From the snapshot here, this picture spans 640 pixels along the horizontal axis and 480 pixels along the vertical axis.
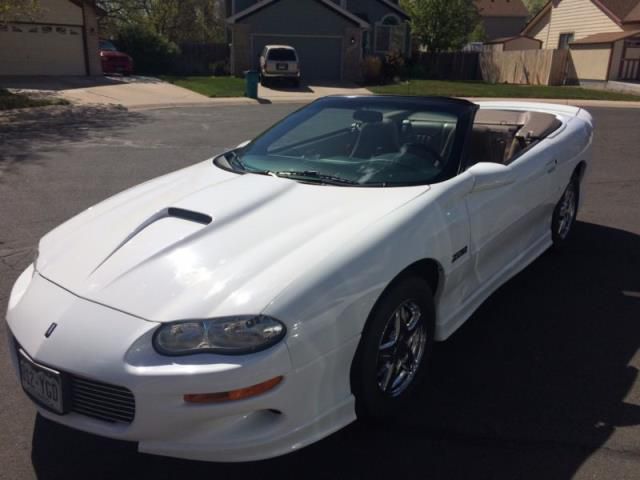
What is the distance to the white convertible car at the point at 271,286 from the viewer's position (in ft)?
7.38

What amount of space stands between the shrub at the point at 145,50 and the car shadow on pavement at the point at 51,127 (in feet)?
53.9

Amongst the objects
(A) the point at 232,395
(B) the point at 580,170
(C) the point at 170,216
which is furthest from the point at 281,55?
(A) the point at 232,395

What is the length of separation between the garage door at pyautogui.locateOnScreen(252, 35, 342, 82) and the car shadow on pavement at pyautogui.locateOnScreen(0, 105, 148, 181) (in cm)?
1509

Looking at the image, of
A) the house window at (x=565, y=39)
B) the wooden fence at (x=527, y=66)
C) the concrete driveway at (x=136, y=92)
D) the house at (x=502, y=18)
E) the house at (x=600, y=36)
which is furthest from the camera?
the house at (x=502, y=18)

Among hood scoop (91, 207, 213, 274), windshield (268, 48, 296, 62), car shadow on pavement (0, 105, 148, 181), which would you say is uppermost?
windshield (268, 48, 296, 62)

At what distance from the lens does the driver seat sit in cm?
375

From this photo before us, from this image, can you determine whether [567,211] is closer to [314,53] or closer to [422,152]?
[422,152]

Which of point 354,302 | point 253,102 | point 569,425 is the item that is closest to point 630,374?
point 569,425

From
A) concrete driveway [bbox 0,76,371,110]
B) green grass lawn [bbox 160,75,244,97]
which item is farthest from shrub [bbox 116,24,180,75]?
concrete driveway [bbox 0,76,371,110]

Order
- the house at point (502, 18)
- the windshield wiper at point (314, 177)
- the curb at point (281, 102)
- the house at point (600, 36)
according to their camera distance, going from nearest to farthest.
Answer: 1. the windshield wiper at point (314, 177)
2. the curb at point (281, 102)
3. the house at point (600, 36)
4. the house at point (502, 18)

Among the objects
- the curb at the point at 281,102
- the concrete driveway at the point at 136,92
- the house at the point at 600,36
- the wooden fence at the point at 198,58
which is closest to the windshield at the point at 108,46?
the wooden fence at the point at 198,58

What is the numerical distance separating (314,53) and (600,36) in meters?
14.6

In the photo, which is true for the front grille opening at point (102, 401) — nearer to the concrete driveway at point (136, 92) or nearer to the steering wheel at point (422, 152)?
the steering wheel at point (422, 152)

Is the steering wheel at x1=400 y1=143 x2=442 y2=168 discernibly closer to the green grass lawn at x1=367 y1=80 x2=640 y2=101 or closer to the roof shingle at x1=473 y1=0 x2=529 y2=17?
the green grass lawn at x1=367 y1=80 x2=640 y2=101
